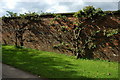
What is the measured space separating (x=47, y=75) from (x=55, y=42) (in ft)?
14.9

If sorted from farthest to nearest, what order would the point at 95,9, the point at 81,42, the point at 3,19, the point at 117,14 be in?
1. the point at 3,19
2. the point at 81,42
3. the point at 95,9
4. the point at 117,14

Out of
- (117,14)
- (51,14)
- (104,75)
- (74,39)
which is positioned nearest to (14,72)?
(104,75)

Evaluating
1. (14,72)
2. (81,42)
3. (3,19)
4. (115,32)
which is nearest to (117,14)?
(115,32)

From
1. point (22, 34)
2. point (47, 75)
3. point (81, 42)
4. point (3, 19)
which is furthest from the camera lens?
point (3, 19)

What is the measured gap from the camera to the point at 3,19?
1316 centimetres

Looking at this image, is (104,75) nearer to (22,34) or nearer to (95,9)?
(95,9)

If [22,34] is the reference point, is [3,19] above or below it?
above

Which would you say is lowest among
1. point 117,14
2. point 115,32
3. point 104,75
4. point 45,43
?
point 104,75

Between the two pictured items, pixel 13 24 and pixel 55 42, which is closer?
pixel 55 42

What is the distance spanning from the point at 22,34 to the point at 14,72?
22.6 feet

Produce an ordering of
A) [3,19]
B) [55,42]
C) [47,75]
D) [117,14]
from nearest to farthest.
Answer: [47,75] → [117,14] → [55,42] → [3,19]

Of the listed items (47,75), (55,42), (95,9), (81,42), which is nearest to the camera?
(47,75)

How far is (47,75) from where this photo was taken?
16.5ft

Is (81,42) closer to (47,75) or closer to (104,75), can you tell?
(104,75)
